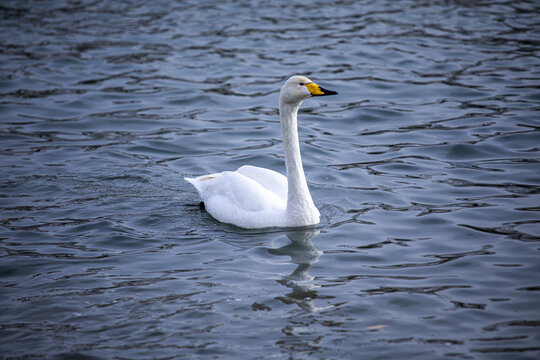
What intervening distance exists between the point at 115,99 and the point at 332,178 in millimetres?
5707

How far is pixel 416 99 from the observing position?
13.1 meters

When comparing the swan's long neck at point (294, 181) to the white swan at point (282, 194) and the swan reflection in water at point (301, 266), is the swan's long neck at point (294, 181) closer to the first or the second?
the white swan at point (282, 194)

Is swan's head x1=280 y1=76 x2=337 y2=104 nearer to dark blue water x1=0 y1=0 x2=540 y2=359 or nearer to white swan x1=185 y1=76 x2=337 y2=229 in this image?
white swan x1=185 y1=76 x2=337 y2=229

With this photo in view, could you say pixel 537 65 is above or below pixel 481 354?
above

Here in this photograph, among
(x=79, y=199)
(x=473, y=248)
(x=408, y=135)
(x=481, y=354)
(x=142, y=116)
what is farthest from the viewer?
(x=142, y=116)

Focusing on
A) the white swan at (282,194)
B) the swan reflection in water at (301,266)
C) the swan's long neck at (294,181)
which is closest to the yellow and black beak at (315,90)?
the white swan at (282,194)

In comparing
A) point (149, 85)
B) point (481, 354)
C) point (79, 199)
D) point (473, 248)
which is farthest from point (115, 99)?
point (481, 354)

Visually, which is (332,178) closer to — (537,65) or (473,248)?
(473,248)

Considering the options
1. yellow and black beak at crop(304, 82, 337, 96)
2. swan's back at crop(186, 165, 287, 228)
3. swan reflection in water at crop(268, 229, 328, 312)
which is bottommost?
swan reflection in water at crop(268, 229, 328, 312)

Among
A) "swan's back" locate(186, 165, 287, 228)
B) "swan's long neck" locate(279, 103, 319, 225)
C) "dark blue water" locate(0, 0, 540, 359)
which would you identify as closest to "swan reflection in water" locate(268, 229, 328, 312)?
"dark blue water" locate(0, 0, 540, 359)

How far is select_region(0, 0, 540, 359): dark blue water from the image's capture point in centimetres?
591

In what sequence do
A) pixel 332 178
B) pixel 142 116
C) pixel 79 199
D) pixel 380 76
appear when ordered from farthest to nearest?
pixel 380 76 → pixel 142 116 → pixel 332 178 → pixel 79 199

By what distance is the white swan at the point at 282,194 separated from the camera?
25.8ft

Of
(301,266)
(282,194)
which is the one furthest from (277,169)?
(301,266)
